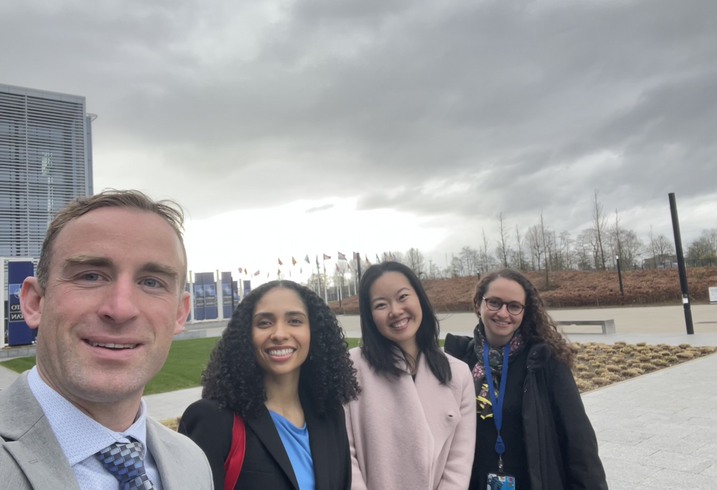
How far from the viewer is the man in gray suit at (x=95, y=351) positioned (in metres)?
1.09

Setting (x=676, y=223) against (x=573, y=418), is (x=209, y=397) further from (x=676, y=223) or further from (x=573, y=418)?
(x=676, y=223)

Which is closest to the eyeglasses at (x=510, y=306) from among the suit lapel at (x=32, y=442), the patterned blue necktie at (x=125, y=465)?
the patterned blue necktie at (x=125, y=465)

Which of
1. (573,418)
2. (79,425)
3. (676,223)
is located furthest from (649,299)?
(79,425)

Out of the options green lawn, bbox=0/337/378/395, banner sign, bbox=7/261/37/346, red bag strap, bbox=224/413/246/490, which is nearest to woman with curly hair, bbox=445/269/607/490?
red bag strap, bbox=224/413/246/490

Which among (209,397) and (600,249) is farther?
(600,249)

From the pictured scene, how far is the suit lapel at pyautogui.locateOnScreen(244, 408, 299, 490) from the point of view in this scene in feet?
6.71

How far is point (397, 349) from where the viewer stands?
2787 millimetres

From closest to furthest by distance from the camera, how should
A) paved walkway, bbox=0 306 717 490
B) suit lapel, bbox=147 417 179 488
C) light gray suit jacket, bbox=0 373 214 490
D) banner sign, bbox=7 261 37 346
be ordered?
light gray suit jacket, bbox=0 373 214 490 → suit lapel, bbox=147 417 179 488 → paved walkway, bbox=0 306 717 490 → banner sign, bbox=7 261 37 346

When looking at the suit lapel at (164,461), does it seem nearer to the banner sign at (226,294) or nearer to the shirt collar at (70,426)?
the shirt collar at (70,426)

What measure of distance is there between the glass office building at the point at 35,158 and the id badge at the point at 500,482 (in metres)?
41.0

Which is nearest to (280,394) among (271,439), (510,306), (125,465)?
(271,439)

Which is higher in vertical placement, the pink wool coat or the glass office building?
the glass office building

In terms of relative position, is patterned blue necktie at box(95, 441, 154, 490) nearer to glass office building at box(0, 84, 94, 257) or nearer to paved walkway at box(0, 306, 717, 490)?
paved walkway at box(0, 306, 717, 490)

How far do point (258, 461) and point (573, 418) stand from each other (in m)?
1.77
